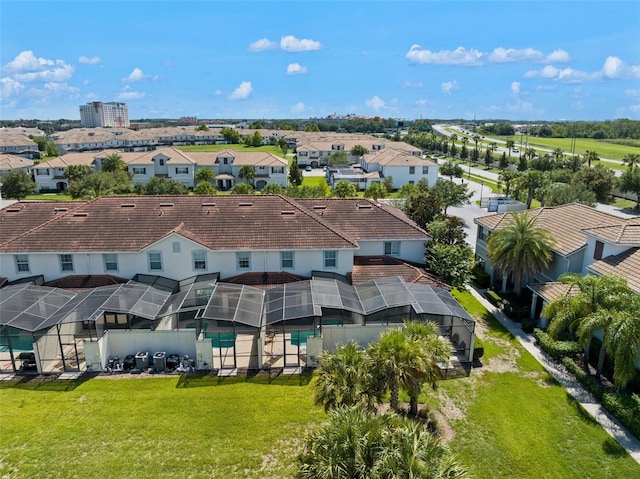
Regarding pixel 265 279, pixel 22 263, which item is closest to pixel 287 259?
pixel 265 279

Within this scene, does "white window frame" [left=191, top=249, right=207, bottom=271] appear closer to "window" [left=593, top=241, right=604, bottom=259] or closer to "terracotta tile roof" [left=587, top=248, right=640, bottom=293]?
"terracotta tile roof" [left=587, top=248, right=640, bottom=293]

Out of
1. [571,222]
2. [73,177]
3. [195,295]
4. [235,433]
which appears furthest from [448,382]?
[73,177]

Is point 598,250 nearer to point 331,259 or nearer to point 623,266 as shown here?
point 623,266

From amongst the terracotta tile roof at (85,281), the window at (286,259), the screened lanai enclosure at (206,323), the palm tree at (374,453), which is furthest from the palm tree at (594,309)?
the terracotta tile roof at (85,281)

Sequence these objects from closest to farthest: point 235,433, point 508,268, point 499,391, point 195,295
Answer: point 235,433 < point 499,391 < point 195,295 < point 508,268

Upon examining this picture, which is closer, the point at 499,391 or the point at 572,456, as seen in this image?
the point at 572,456

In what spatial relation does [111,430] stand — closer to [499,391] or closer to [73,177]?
[499,391]

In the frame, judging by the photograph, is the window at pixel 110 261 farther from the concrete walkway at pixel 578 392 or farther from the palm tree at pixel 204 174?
the palm tree at pixel 204 174
